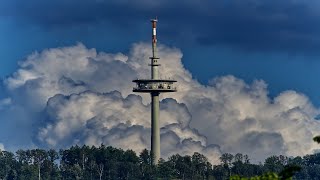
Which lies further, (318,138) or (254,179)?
(254,179)

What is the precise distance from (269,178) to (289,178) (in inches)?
70.5

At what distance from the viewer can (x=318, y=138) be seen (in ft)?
323

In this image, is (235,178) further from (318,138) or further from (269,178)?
Result: (318,138)

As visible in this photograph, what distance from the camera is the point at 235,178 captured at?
106 metres

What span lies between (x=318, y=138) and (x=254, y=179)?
10.0 meters

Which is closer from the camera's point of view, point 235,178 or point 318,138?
point 318,138

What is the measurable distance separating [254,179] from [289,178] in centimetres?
355

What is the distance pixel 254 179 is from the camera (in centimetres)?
10612

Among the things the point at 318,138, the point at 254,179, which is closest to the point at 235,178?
the point at 254,179

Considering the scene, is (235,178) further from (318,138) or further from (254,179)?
(318,138)

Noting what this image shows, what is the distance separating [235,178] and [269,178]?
366cm
